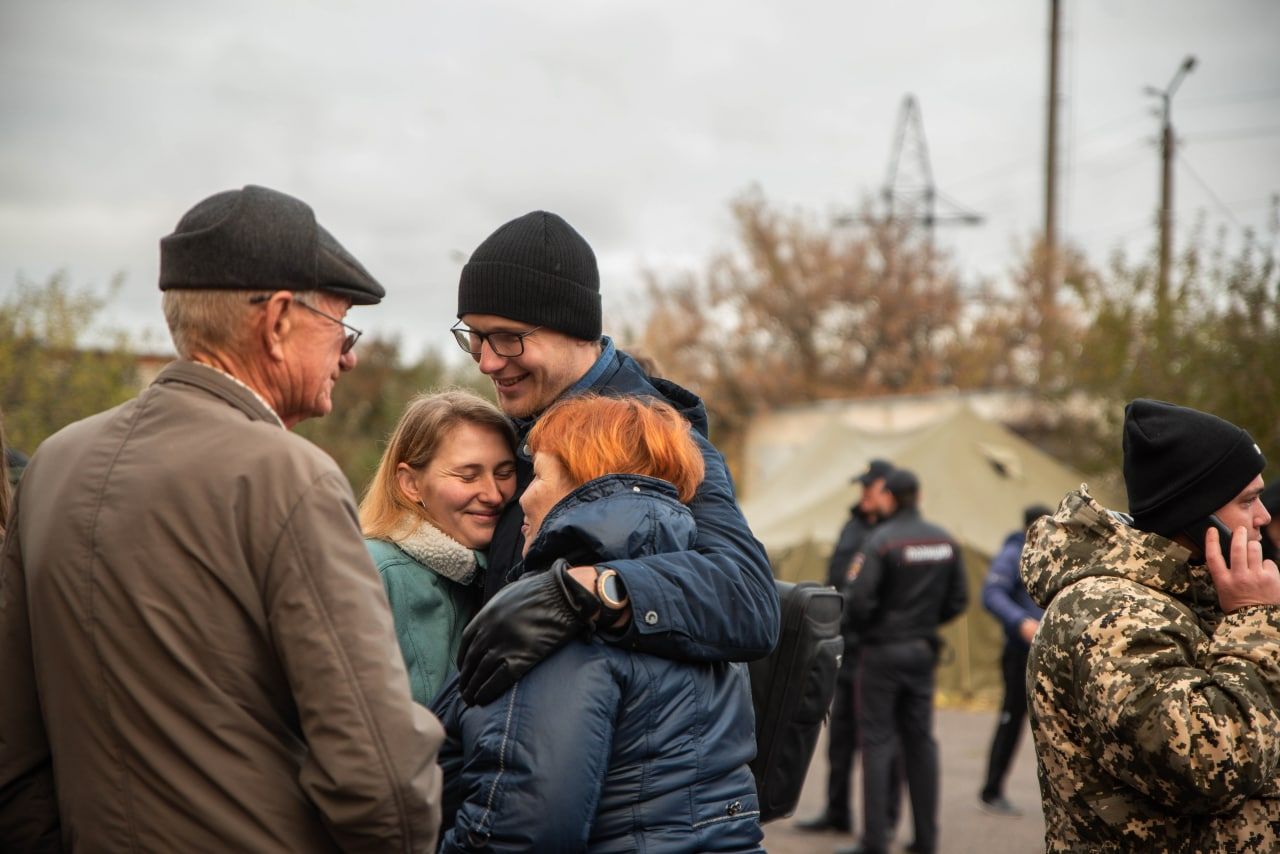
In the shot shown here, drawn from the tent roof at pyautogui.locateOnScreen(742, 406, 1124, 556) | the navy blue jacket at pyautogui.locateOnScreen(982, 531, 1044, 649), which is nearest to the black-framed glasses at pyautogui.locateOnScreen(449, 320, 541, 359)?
the navy blue jacket at pyautogui.locateOnScreen(982, 531, 1044, 649)

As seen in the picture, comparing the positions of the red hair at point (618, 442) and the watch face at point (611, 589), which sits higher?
the red hair at point (618, 442)

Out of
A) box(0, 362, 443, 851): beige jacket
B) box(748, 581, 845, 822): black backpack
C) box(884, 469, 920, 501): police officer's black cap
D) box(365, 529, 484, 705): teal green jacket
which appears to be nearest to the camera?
box(0, 362, 443, 851): beige jacket

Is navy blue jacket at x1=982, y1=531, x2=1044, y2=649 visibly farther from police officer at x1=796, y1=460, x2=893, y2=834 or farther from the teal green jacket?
the teal green jacket

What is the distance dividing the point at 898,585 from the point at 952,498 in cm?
698

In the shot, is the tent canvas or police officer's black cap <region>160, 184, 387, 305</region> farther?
the tent canvas

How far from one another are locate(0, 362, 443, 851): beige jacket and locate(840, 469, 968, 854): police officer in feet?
19.1

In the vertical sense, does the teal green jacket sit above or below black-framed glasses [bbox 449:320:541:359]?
below

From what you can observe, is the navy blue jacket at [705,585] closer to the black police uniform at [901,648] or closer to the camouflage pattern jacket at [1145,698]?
the camouflage pattern jacket at [1145,698]

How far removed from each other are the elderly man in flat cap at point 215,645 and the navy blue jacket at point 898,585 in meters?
5.84

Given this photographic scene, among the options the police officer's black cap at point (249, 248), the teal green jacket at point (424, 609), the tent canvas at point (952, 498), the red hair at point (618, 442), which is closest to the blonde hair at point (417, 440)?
the teal green jacket at point (424, 609)

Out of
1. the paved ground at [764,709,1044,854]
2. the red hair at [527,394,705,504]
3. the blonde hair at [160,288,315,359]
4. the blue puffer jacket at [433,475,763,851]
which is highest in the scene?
the blonde hair at [160,288,315,359]

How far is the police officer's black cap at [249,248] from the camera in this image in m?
2.03

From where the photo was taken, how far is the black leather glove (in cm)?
223

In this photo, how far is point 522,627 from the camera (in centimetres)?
223
